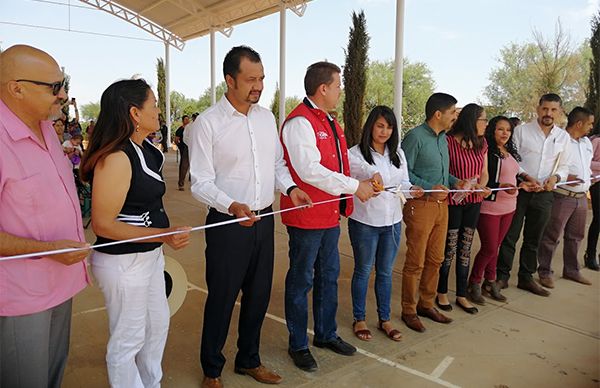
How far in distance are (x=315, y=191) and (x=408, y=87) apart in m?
36.9

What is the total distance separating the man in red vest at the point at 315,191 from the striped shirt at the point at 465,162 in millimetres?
1386

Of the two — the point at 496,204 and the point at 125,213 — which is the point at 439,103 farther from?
the point at 125,213

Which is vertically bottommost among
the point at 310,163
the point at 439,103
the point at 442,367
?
the point at 442,367

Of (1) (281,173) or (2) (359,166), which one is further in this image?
(2) (359,166)

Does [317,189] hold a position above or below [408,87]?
below

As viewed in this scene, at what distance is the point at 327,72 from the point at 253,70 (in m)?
0.64

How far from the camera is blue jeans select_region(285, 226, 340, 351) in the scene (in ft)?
9.91

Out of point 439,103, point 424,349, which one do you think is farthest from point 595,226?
point 424,349

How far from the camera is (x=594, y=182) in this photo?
17.7 feet

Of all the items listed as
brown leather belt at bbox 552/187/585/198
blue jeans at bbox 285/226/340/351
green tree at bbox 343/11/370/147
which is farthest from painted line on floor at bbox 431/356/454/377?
green tree at bbox 343/11/370/147

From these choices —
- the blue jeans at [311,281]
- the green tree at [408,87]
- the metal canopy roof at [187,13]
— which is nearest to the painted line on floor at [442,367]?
the blue jeans at [311,281]

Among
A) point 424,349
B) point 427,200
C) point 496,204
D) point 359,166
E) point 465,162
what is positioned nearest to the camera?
point 424,349

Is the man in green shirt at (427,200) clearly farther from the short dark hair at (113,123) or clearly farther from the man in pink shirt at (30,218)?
the man in pink shirt at (30,218)

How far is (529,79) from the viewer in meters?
26.2
